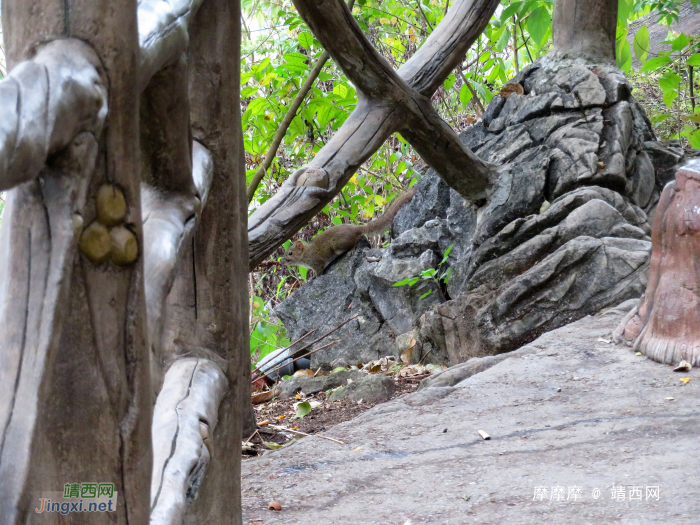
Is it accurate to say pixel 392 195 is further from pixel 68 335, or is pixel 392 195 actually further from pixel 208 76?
pixel 68 335

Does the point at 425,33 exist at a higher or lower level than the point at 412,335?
higher

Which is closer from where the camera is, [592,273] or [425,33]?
[592,273]

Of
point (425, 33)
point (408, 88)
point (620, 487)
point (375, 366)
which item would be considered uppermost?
point (425, 33)

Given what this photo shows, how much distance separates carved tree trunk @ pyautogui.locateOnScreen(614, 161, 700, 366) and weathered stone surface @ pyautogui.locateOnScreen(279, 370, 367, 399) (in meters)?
2.07

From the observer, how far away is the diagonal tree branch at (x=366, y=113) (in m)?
3.98

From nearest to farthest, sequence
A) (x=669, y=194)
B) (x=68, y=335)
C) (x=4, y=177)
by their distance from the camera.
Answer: (x=4, y=177) < (x=68, y=335) < (x=669, y=194)

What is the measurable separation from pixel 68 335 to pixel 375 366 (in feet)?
15.1

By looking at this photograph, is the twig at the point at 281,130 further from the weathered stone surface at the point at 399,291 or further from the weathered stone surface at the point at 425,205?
the weathered stone surface at the point at 425,205

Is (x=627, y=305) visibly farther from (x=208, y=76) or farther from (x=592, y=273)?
(x=208, y=76)

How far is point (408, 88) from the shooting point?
453 cm

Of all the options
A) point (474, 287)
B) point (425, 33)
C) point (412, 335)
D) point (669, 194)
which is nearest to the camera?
point (669, 194)

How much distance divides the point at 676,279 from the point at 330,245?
4.48 meters

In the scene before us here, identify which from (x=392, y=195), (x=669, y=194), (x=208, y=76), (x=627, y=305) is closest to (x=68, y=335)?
(x=208, y=76)

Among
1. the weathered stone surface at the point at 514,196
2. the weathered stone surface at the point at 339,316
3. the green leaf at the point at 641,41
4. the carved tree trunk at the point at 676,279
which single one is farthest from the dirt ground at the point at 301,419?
the green leaf at the point at 641,41
